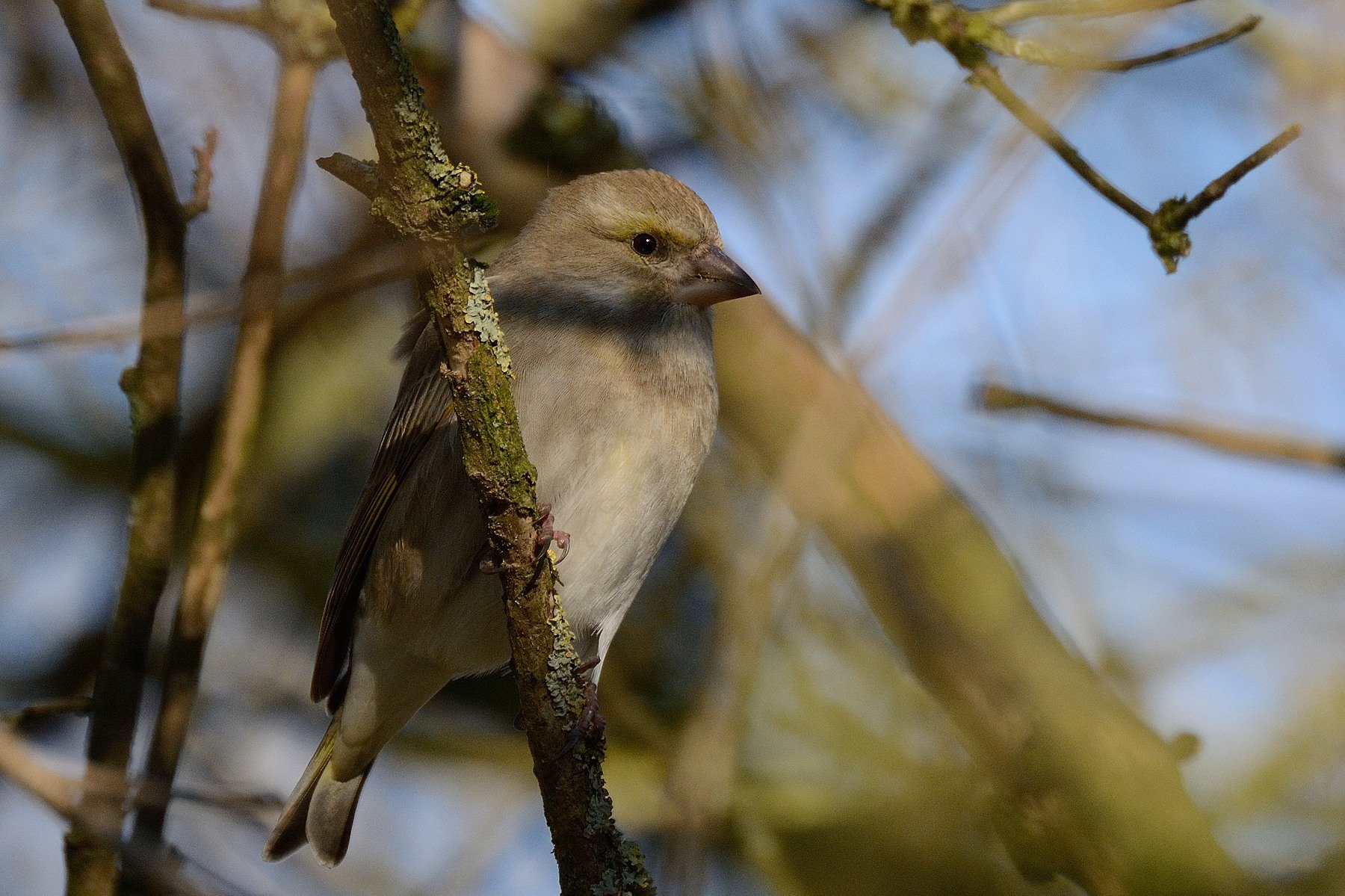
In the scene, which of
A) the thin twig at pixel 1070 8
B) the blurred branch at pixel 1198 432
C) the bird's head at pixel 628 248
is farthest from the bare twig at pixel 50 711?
the thin twig at pixel 1070 8

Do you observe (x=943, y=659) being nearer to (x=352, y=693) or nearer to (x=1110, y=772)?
(x=1110, y=772)

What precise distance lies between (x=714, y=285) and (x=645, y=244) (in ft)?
1.00

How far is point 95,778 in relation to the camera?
11.2 ft

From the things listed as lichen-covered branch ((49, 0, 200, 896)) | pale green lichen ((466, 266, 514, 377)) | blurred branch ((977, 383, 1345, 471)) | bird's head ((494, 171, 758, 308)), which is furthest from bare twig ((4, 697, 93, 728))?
blurred branch ((977, 383, 1345, 471))

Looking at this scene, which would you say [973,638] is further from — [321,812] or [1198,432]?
[321,812]

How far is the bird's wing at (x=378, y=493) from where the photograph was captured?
4098 millimetres

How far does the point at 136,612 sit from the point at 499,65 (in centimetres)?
312

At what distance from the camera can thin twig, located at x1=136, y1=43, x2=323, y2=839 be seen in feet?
13.1

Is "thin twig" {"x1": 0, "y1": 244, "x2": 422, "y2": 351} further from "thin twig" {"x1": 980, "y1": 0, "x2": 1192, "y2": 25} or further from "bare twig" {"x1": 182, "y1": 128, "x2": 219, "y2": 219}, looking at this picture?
"thin twig" {"x1": 980, "y1": 0, "x2": 1192, "y2": 25}

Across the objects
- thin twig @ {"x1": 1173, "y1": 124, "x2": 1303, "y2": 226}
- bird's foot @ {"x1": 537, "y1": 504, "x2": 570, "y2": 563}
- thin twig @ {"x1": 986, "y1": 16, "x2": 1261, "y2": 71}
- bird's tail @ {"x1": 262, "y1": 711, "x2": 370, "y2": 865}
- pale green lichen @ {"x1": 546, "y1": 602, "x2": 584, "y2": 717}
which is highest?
thin twig @ {"x1": 986, "y1": 16, "x2": 1261, "y2": 71}

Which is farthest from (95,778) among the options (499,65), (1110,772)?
(499,65)

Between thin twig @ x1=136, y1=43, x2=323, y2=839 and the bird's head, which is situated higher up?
the bird's head

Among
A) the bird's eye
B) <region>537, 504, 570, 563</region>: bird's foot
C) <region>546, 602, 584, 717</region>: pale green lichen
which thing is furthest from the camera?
the bird's eye

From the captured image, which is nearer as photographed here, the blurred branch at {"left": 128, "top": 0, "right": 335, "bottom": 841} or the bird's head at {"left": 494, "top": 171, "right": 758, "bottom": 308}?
the blurred branch at {"left": 128, "top": 0, "right": 335, "bottom": 841}
